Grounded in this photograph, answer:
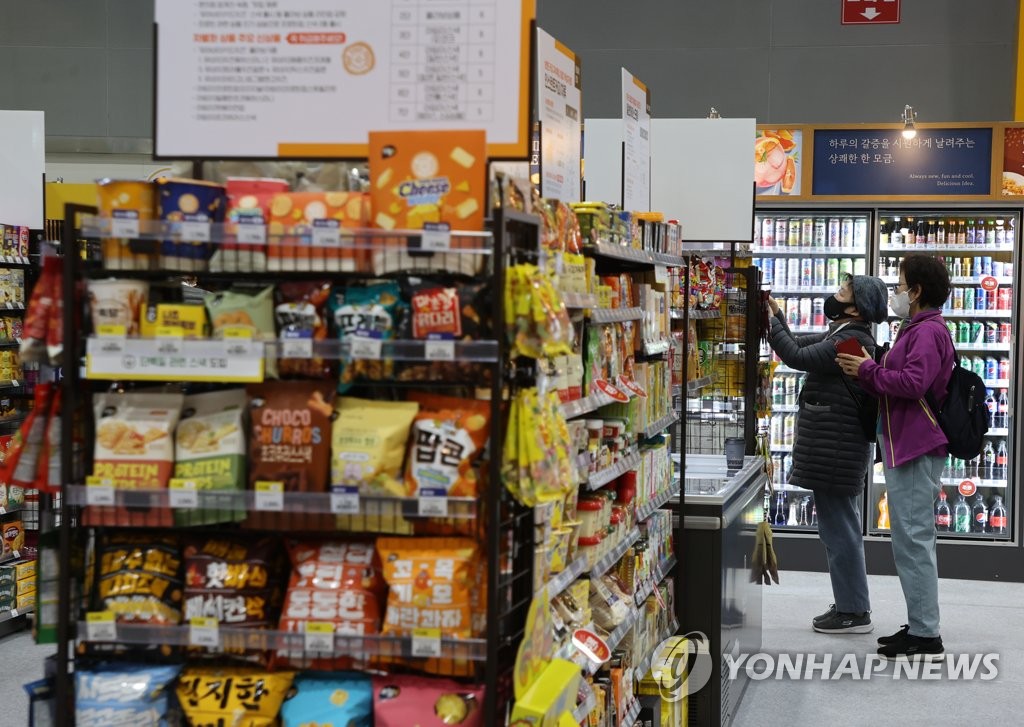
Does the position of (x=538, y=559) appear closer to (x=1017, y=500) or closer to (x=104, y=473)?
(x=104, y=473)

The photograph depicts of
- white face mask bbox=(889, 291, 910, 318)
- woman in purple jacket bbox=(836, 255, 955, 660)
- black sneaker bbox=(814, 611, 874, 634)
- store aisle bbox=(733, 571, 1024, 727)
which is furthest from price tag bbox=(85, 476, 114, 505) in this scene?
black sneaker bbox=(814, 611, 874, 634)

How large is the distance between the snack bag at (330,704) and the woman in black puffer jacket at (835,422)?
4.20 metres

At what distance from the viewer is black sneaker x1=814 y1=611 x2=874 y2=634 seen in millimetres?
6504

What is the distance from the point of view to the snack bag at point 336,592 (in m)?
2.37

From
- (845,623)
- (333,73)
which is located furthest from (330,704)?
(845,623)

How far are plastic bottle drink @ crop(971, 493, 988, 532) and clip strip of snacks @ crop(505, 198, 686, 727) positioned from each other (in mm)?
4514

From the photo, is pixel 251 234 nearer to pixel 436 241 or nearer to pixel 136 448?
pixel 436 241

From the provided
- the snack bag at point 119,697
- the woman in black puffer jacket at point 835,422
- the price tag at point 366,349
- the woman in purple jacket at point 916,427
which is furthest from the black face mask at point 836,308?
the snack bag at point 119,697

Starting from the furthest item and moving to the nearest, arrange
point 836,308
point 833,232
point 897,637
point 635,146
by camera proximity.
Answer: point 833,232, point 836,308, point 897,637, point 635,146

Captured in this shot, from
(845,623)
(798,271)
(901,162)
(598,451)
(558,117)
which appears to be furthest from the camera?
(798,271)

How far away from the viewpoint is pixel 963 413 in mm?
5828

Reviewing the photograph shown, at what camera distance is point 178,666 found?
248 centimetres

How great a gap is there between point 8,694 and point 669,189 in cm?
394

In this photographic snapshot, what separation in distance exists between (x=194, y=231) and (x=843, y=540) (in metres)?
4.81
